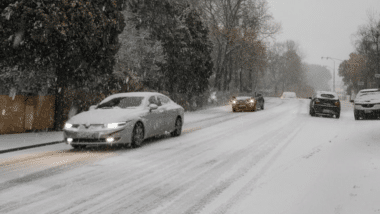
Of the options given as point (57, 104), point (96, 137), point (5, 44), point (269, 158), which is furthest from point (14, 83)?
point (269, 158)

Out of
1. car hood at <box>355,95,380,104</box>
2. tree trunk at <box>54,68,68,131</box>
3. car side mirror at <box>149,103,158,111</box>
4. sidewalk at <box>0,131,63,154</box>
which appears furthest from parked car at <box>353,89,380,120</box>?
sidewalk at <box>0,131,63,154</box>

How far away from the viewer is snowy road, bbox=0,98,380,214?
208 inches

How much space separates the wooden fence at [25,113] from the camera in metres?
13.5

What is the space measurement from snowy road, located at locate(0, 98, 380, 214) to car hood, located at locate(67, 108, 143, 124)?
0.80 m

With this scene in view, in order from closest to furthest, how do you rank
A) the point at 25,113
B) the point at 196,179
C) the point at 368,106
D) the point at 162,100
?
the point at 196,179, the point at 162,100, the point at 25,113, the point at 368,106

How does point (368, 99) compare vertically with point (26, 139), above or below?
above

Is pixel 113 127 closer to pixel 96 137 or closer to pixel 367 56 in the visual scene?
pixel 96 137

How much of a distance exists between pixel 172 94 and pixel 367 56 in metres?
45.1

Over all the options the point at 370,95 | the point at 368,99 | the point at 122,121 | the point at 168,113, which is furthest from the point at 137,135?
the point at 370,95

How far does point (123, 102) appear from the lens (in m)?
11.7

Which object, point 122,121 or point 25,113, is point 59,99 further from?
point 122,121

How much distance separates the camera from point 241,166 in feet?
26.8

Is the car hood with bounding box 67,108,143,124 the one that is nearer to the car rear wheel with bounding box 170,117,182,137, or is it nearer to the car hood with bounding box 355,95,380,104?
the car rear wheel with bounding box 170,117,182,137

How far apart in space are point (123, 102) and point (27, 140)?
3.21 meters
